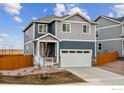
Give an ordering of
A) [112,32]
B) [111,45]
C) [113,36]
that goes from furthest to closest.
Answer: [113,36], [112,32], [111,45]

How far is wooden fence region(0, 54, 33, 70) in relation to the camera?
988cm

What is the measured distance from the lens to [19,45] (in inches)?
340

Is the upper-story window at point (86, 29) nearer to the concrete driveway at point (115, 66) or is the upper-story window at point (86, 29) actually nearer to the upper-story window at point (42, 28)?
the upper-story window at point (42, 28)

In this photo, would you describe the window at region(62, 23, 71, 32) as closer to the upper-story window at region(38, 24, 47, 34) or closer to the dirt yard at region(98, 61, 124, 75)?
the upper-story window at region(38, 24, 47, 34)

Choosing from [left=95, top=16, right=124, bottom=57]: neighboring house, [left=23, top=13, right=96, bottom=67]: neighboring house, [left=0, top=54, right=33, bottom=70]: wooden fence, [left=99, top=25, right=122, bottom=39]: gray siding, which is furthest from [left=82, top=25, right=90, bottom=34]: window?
[left=0, top=54, right=33, bottom=70]: wooden fence

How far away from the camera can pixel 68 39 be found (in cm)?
1841

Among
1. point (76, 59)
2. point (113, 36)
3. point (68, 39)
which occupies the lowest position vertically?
point (76, 59)

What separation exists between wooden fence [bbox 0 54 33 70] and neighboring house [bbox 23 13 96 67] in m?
4.94

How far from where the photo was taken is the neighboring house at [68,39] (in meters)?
17.0

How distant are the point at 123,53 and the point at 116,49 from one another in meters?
1.03

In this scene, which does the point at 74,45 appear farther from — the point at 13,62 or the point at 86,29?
the point at 13,62

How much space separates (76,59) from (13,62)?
6798 mm

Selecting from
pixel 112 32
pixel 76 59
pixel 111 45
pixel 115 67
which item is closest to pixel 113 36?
pixel 112 32
